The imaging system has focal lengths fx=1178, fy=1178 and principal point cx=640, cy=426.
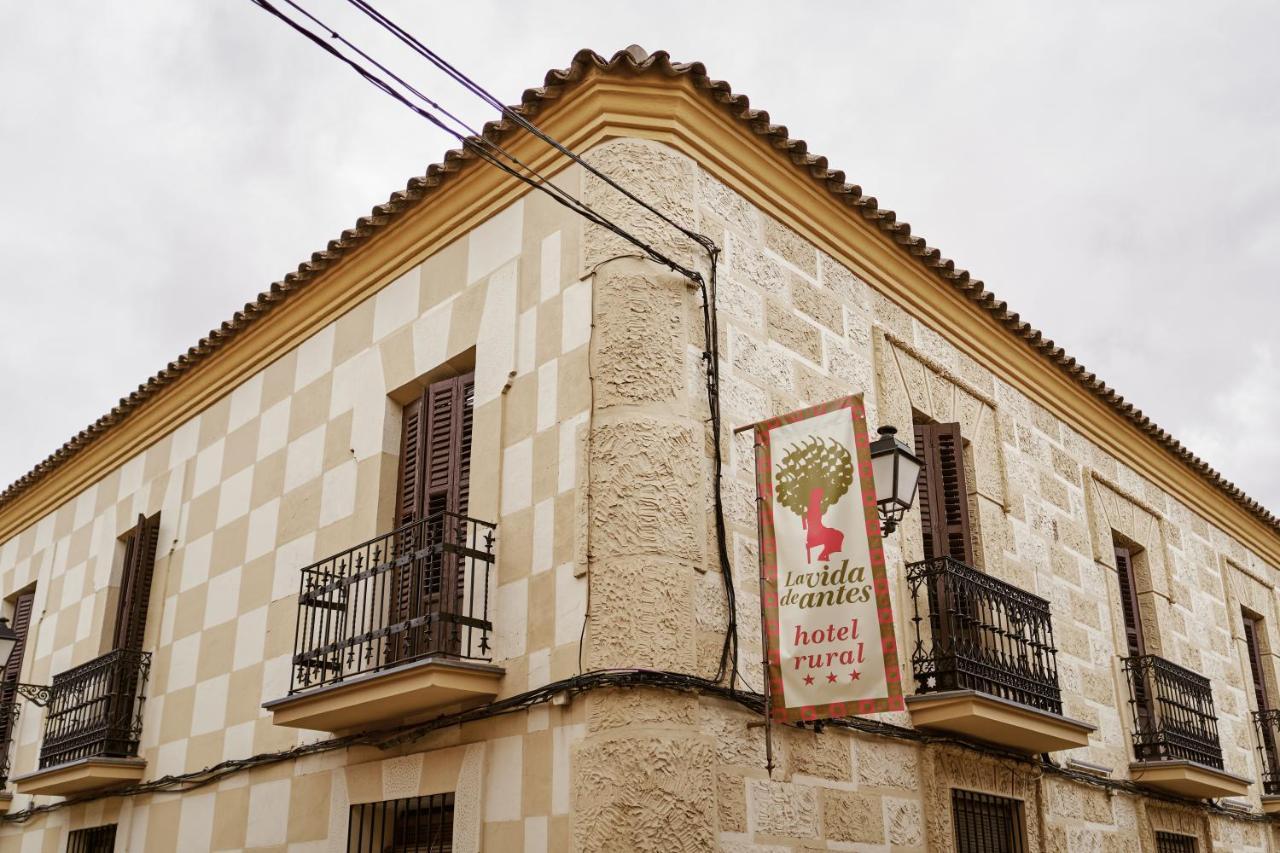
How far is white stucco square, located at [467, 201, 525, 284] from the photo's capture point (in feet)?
24.5

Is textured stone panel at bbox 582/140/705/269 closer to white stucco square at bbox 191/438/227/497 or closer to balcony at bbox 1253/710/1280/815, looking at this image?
white stucco square at bbox 191/438/227/497

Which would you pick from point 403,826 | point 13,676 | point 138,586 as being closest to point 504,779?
point 403,826

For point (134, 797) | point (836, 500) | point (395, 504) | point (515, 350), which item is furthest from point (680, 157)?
point (134, 797)

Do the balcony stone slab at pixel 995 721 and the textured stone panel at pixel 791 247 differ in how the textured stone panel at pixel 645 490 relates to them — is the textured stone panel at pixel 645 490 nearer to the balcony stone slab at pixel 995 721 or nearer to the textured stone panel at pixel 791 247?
the textured stone panel at pixel 791 247

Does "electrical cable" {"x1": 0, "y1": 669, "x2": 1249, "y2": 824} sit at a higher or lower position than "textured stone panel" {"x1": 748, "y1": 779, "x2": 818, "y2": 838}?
higher

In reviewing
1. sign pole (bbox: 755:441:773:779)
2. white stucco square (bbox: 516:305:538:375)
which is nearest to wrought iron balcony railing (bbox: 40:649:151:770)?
white stucco square (bbox: 516:305:538:375)

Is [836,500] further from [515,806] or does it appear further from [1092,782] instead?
[1092,782]

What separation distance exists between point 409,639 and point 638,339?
208cm

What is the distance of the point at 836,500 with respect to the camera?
6.10 metres

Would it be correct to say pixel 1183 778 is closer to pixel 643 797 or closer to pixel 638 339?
pixel 643 797

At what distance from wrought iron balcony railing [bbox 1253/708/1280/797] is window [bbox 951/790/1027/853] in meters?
5.47

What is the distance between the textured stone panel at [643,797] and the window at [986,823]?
7.95ft

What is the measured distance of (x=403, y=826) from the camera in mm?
6836

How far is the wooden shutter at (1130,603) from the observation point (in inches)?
417
